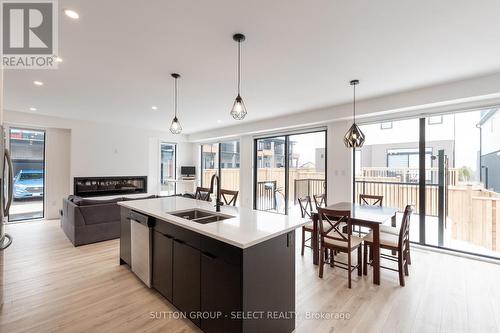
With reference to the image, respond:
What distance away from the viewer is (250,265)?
5.22ft

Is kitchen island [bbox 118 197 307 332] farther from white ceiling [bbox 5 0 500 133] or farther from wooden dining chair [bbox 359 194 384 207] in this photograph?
wooden dining chair [bbox 359 194 384 207]

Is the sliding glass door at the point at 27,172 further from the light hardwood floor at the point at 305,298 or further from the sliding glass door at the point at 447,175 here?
the sliding glass door at the point at 447,175

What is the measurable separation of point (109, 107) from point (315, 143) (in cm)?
473

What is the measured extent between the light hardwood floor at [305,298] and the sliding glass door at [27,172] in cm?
292

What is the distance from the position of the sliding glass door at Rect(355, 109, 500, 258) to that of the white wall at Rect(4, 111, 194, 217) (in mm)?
6650

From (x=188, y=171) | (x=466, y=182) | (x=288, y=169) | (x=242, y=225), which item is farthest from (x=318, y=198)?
(x=188, y=171)

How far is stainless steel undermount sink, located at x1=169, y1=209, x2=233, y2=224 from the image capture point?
7.98 ft

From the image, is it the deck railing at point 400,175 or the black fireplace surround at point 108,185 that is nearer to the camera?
the deck railing at point 400,175

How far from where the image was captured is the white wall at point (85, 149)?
5.78 metres

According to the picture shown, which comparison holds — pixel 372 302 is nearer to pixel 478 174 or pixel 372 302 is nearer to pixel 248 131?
pixel 478 174

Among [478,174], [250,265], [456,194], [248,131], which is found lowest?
[250,265]

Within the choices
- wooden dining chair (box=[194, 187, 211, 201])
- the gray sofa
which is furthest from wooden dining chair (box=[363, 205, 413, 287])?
the gray sofa

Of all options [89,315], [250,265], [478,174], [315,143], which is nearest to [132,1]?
[250,265]

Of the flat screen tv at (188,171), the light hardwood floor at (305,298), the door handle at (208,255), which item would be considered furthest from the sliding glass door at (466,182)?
the flat screen tv at (188,171)
